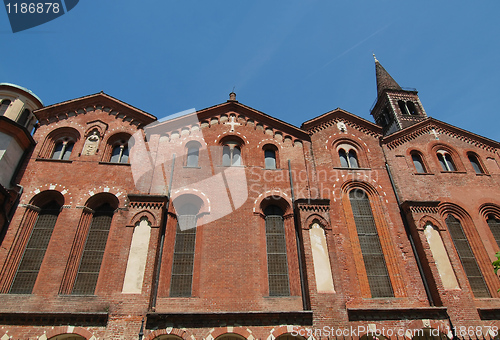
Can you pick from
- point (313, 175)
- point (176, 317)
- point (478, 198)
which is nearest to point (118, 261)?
point (176, 317)

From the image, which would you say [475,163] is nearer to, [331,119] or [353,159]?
[353,159]

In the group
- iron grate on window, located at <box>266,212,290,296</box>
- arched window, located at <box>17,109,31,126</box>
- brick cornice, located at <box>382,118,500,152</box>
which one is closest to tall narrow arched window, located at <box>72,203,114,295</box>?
iron grate on window, located at <box>266,212,290,296</box>

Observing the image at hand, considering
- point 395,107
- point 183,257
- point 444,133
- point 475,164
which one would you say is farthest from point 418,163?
point 395,107

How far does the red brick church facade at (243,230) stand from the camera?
494 inches

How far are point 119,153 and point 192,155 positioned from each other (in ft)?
12.4

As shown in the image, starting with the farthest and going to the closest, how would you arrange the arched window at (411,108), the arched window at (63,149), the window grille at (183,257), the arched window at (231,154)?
the arched window at (411,108) → the arched window at (231,154) → the arched window at (63,149) → the window grille at (183,257)

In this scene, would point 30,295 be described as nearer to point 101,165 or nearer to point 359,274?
point 101,165

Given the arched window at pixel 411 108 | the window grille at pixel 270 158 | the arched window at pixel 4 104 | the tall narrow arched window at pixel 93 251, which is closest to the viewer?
the tall narrow arched window at pixel 93 251

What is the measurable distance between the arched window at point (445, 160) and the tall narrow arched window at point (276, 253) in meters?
10.5

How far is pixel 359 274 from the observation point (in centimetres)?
1459

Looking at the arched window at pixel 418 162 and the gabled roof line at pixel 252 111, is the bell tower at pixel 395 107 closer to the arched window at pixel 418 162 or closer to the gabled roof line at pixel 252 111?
the arched window at pixel 418 162

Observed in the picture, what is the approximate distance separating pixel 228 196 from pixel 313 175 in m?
4.55

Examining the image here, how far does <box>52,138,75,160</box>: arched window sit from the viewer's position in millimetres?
17047

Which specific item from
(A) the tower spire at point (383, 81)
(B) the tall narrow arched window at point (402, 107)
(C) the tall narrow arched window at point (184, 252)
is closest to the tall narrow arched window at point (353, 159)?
(C) the tall narrow arched window at point (184, 252)
